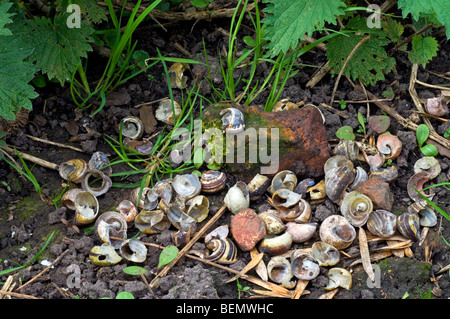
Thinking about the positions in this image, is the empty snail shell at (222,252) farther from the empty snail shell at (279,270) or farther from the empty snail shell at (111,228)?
the empty snail shell at (111,228)

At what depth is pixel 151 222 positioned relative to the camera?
7.77ft

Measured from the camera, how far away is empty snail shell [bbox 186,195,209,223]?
7.91 ft

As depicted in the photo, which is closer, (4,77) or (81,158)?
(4,77)

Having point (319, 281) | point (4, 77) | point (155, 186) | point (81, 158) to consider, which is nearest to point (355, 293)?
point (319, 281)

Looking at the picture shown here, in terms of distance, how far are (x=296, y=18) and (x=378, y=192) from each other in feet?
3.05

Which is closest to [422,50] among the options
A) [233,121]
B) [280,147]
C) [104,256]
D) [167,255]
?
[280,147]

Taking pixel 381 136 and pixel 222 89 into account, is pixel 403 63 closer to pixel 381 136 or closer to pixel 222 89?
pixel 381 136

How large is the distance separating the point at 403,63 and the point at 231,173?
1294 millimetres

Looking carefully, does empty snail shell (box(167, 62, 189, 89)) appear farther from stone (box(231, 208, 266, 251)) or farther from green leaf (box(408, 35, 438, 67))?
green leaf (box(408, 35, 438, 67))

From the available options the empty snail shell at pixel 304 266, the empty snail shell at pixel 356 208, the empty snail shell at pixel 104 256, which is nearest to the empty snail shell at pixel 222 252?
the empty snail shell at pixel 304 266

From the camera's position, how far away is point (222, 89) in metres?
2.97

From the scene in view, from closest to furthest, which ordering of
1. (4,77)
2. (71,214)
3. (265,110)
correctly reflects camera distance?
(4,77) → (71,214) → (265,110)

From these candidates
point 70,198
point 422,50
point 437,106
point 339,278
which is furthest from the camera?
point 422,50

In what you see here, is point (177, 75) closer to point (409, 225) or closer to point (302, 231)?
point (302, 231)
